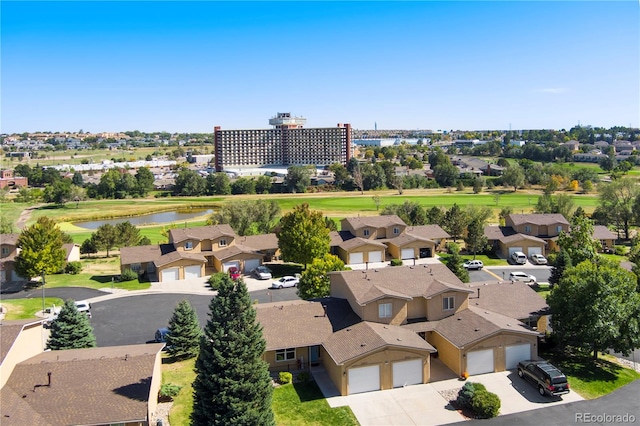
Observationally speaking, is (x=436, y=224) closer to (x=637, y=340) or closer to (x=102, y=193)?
(x=637, y=340)

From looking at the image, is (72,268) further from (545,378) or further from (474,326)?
(545,378)

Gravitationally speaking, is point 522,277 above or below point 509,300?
below

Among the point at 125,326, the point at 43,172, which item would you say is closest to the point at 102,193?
the point at 43,172

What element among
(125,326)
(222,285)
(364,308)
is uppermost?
(222,285)

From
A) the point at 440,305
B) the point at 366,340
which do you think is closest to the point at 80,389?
the point at 366,340

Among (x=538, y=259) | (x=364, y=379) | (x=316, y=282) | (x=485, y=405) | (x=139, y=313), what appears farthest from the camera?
(x=538, y=259)

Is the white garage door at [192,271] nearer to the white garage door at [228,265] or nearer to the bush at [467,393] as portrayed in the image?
the white garage door at [228,265]

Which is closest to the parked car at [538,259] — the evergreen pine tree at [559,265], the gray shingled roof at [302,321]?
the evergreen pine tree at [559,265]
